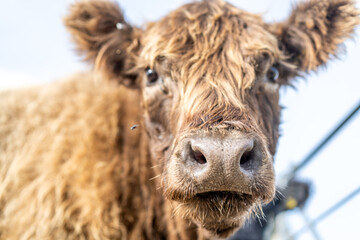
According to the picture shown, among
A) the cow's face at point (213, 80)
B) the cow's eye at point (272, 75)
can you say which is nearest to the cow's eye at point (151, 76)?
the cow's face at point (213, 80)

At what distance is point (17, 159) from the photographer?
300cm

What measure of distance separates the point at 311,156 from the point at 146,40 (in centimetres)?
243

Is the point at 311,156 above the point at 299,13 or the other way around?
the other way around

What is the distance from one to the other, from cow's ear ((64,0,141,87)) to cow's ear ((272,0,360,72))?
1.47 metres

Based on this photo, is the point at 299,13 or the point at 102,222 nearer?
the point at 102,222

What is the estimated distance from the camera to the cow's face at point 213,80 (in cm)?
175

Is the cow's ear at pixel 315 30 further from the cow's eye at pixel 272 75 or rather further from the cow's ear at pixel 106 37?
the cow's ear at pixel 106 37

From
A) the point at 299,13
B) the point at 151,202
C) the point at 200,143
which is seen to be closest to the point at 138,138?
the point at 151,202

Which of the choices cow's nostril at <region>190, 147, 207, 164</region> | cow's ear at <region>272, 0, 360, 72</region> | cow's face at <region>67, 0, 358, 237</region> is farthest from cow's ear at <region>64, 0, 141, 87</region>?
cow's nostril at <region>190, 147, 207, 164</region>

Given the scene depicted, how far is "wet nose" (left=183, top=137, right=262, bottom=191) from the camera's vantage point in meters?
1.65

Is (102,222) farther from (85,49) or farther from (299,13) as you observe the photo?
(299,13)

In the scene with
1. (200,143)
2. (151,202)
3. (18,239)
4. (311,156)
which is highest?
(200,143)

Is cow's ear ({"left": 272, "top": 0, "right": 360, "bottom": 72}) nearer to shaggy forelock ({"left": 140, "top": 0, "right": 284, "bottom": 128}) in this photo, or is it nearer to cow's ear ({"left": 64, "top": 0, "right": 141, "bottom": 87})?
shaggy forelock ({"left": 140, "top": 0, "right": 284, "bottom": 128})

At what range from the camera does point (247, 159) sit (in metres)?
1.78
